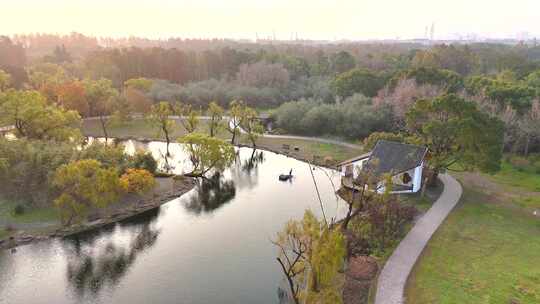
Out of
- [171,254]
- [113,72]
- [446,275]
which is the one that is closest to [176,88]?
[113,72]

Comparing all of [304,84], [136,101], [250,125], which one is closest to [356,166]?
[250,125]

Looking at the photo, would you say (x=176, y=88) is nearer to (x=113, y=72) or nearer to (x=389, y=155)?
(x=113, y=72)

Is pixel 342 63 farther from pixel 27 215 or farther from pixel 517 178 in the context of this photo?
pixel 27 215

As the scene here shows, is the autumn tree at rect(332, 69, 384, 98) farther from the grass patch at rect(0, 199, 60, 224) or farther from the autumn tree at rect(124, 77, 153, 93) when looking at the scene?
the grass patch at rect(0, 199, 60, 224)

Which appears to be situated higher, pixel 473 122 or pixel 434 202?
pixel 473 122

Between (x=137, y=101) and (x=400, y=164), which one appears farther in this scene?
(x=137, y=101)
